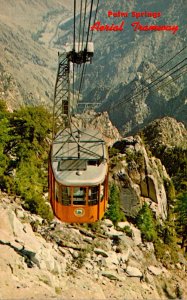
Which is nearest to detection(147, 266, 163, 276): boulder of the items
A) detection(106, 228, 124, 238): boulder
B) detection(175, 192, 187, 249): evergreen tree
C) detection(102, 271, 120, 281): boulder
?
detection(106, 228, 124, 238): boulder

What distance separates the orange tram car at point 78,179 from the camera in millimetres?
23688

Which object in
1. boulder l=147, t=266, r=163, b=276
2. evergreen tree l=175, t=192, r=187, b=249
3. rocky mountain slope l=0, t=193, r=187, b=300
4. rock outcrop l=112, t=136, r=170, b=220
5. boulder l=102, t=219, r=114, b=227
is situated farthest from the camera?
evergreen tree l=175, t=192, r=187, b=249

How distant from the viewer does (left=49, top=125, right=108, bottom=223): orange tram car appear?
2369cm

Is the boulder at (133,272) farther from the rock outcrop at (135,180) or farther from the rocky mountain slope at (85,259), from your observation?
the rock outcrop at (135,180)

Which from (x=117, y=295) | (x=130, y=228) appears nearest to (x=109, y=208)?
(x=130, y=228)

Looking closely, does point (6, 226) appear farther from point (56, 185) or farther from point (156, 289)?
point (156, 289)

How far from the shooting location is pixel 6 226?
32.1 meters

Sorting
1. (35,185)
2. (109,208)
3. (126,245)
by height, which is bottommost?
(126,245)

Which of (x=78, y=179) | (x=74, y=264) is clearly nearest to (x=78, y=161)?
(x=78, y=179)

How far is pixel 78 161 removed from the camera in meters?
23.9

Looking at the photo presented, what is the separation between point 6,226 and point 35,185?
11141 millimetres

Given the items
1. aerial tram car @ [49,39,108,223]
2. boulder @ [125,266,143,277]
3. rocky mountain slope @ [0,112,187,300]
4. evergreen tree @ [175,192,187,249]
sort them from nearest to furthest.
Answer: aerial tram car @ [49,39,108,223] < rocky mountain slope @ [0,112,187,300] < boulder @ [125,266,143,277] < evergreen tree @ [175,192,187,249]

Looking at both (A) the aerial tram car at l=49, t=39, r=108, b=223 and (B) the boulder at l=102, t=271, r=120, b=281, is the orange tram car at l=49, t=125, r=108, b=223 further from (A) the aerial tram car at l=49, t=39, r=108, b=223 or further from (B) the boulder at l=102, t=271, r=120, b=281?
(B) the boulder at l=102, t=271, r=120, b=281

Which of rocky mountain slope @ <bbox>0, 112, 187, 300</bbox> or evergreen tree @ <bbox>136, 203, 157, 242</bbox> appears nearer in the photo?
rocky mountain slope @ <bbox>0, 112, 187, 300</bbox>
